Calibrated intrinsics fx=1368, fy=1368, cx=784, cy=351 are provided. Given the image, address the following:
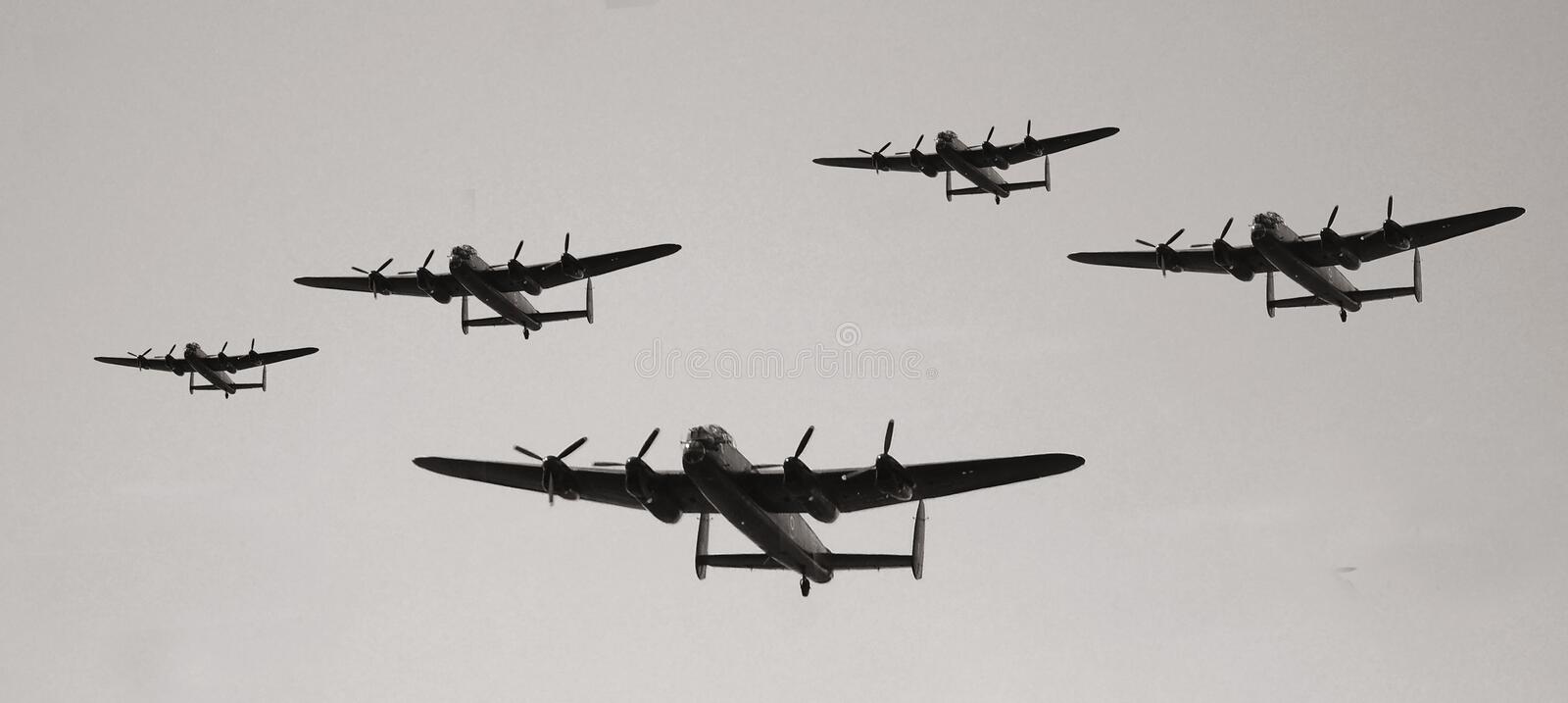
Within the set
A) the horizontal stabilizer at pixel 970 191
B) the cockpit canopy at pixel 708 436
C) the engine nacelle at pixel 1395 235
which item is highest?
the horizontal stabilizer at pixel 970 191

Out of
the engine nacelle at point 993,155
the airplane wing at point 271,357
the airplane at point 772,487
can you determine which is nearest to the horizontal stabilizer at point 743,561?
the airplane at point 772,487

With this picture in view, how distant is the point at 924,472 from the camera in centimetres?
3144

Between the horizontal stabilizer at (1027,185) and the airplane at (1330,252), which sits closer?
the airplane at (1330,252)

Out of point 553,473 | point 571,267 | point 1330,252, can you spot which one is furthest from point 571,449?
point 1330,252

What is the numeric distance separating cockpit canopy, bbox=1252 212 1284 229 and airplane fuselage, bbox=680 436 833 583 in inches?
635

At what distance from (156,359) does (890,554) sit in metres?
38.4

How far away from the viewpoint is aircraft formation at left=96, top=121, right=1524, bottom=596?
31078mm

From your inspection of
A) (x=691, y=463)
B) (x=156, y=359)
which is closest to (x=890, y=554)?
(x=691, y=463)

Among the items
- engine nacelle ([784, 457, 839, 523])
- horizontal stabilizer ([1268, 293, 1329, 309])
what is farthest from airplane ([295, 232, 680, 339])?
horizontal stabilizer ([1268, 293, 1329, 309])

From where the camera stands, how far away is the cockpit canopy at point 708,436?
3070 centimetres

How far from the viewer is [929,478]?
1241 inches

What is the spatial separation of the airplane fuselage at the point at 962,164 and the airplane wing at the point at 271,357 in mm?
26384

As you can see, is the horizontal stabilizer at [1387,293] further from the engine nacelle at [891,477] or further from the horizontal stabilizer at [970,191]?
the engine nacelle at [891,477]

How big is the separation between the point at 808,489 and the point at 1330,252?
18.3 meters
